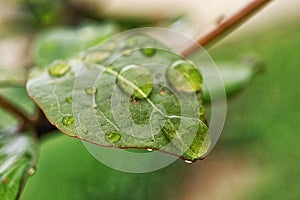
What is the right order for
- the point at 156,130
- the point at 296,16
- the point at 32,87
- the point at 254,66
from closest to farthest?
the point at 156,130 < the point at 32,87 < the point at 254,66 < the point at 296,16

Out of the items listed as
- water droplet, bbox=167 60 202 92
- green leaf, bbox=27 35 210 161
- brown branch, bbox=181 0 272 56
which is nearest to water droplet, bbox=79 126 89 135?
green leaf, bbox=27 35 210 161

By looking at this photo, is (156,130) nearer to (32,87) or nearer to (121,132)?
(121,132)

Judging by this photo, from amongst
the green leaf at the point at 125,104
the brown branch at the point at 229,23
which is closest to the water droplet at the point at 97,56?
the green leaf at the point at 125,104

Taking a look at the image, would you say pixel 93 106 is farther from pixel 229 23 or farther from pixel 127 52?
pixel 229 23

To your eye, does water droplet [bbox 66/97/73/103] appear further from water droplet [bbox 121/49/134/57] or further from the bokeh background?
the bokeh background

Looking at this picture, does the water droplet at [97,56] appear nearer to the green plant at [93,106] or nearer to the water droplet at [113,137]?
the green plant at [93,106]

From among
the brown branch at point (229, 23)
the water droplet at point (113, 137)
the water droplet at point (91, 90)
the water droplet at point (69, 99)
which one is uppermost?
the brown branch at point (229, 23)

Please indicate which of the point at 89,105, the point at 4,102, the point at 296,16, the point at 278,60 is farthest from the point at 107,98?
the point at 296,16
